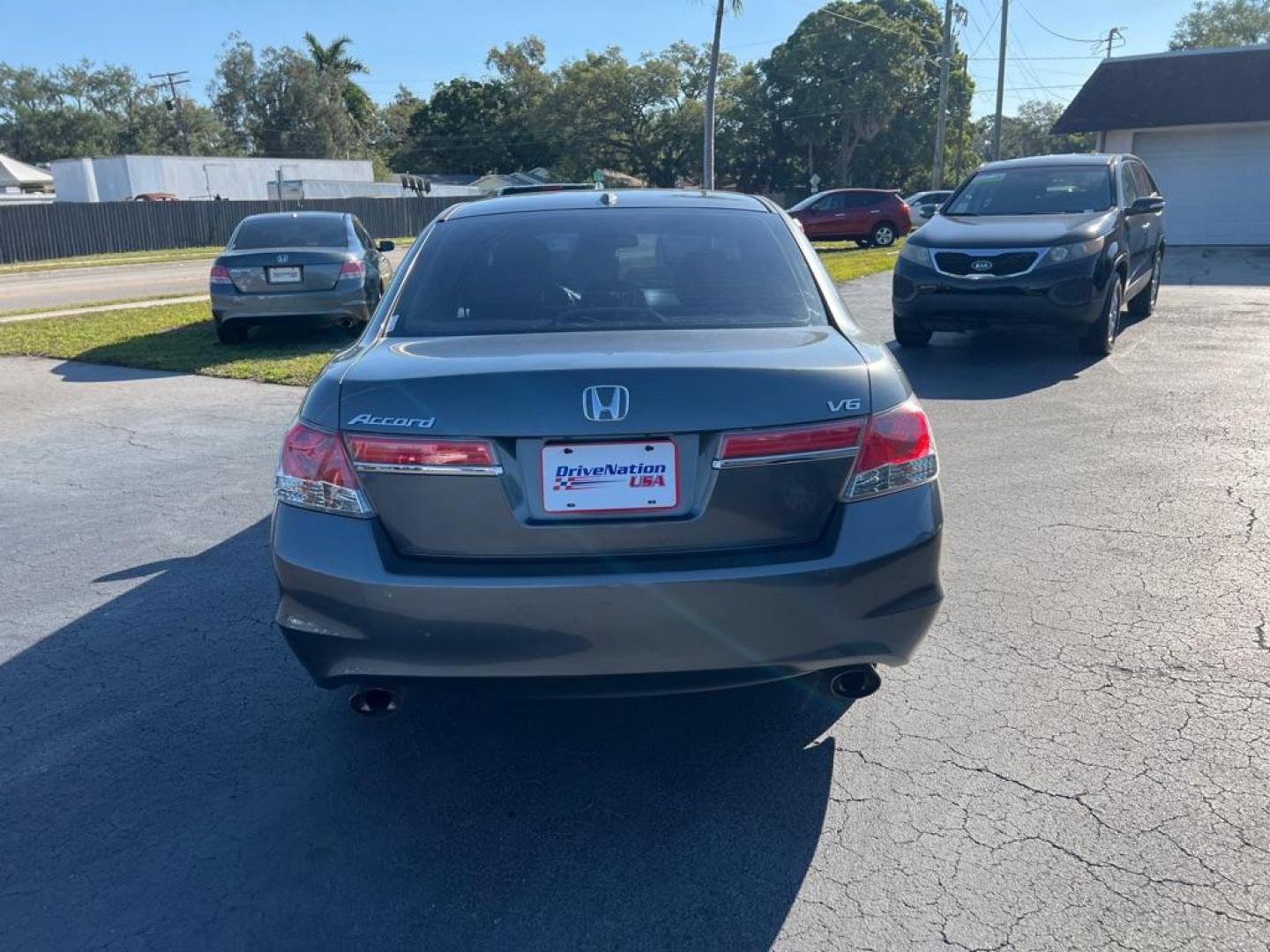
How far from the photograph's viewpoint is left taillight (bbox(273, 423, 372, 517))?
108 inches

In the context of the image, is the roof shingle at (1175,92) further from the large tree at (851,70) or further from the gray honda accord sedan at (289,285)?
the large tree at (851,70)

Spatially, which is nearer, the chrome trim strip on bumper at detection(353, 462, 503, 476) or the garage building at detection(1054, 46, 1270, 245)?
the chrome trim strip on bumper at detection(353, 462, 503, 476)

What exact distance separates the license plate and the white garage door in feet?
82.2

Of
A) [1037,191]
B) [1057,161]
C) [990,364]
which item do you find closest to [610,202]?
[990,364]

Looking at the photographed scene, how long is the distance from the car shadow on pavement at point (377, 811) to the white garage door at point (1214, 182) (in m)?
24.8

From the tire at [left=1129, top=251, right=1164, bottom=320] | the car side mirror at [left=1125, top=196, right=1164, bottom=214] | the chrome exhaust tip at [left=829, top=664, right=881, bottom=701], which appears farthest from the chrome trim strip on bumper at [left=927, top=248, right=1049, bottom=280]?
the chrome exhaust tip at [left=829, top=664, right=881, bottom=701]

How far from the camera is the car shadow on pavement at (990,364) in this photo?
27.8 ft

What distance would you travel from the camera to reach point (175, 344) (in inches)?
474

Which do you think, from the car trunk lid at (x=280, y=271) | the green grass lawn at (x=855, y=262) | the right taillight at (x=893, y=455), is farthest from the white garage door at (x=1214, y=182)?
the right taillight at (x=893, y=455)

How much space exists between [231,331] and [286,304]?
1.13m

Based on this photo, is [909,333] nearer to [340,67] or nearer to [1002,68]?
[1002,68]

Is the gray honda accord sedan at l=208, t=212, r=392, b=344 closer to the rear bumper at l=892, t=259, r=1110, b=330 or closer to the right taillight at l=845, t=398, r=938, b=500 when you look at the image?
the rear bumper at l=892, t=259, r=1110, b=330

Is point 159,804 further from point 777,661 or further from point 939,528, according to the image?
point 939,528

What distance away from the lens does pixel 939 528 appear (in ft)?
9.43
